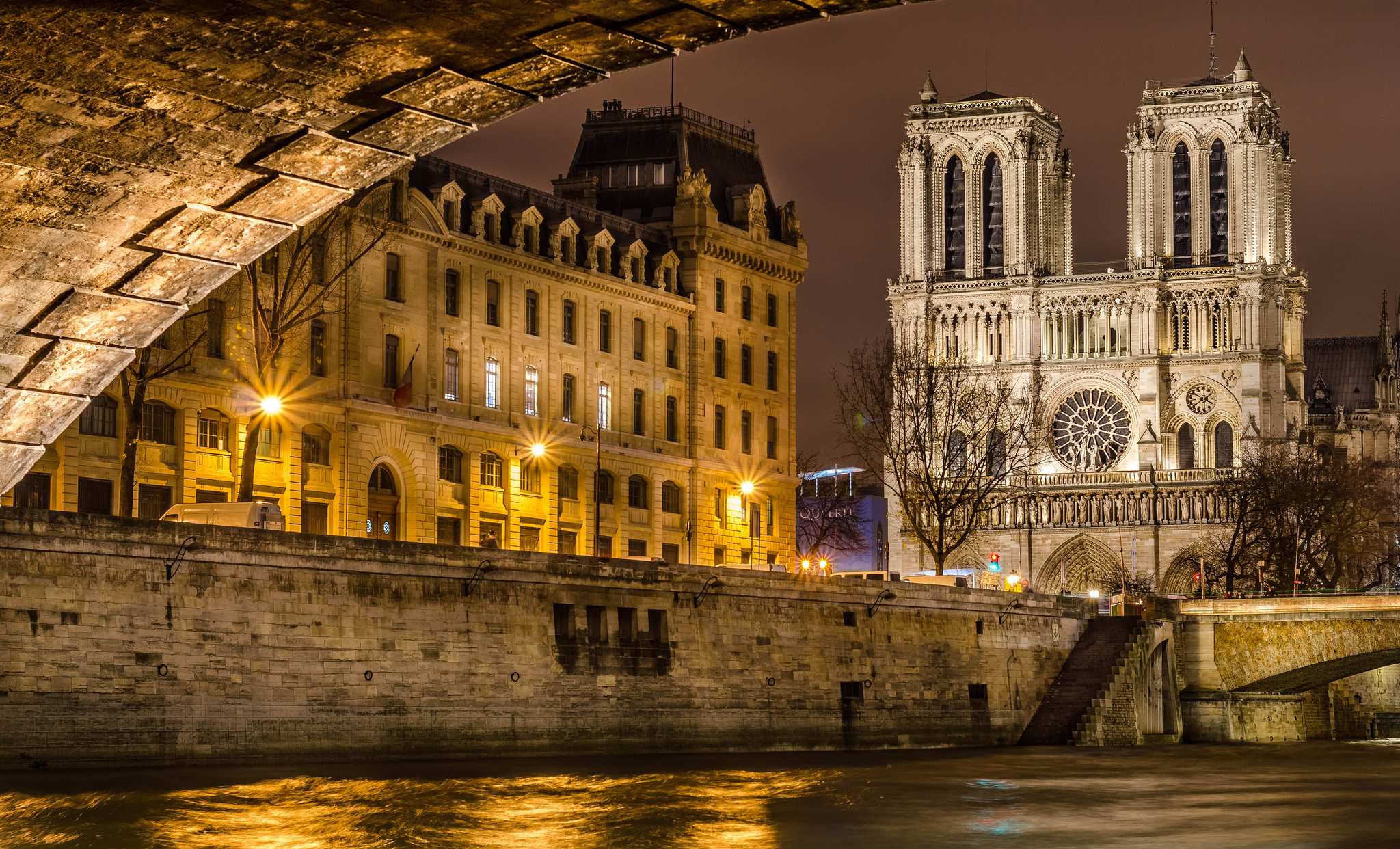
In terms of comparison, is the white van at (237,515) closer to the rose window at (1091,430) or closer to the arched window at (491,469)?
the arched window at (491,469)

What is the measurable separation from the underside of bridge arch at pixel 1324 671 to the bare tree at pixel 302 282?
37219mm

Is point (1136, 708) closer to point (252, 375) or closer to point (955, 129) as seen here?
point (252, 375)

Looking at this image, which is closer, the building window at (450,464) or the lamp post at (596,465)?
the building window at (450,464)

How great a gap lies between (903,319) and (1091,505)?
18892mm

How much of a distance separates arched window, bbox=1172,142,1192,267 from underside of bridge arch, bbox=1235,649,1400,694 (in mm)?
60816

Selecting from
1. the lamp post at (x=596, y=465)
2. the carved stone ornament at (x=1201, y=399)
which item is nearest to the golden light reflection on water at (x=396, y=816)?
the lamp post at (x=596, y=465)

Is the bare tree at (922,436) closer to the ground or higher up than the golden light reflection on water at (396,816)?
higher up

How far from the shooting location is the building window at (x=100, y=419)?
55000 millimetres

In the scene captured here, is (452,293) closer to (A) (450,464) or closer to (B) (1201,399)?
(A) (450,464)

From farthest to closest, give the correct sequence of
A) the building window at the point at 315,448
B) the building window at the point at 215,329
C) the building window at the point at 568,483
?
the building window at the point at 568,483, the building window at the point at 315,448, the building window at the point at 215,329

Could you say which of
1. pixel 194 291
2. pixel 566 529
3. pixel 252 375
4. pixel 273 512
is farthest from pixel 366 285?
pixel 194 291

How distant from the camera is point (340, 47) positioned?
6.07 m

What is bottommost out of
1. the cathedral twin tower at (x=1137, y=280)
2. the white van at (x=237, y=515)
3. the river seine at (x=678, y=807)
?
the river seine at (x=678, y=807)

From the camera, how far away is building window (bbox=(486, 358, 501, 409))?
230 feet
